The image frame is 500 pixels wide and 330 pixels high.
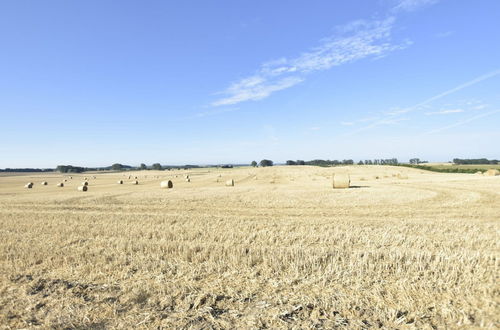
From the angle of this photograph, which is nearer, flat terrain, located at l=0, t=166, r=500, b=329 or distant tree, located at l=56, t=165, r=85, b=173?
flat terrain, located at l=0, t=166, r=500, b=329

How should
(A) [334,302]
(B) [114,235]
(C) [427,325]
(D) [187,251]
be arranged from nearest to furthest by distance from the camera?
(C) [427,325] → (A) [334,302] → (D) [187,251] → (B) [114,235]

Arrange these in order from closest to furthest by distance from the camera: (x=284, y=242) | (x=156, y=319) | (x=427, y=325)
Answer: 1. (x=427, y=325)
2. (x=156, y=319)
3. (x=284, y=242)

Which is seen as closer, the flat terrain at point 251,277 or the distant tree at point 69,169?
the flat terrain at point 251,277

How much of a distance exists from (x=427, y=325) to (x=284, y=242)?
5447 millimetres

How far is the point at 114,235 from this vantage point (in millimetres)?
10797

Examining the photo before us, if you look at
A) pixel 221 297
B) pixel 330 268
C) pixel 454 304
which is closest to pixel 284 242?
pixel 330 268

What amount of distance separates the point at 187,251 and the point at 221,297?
3056 millimetres

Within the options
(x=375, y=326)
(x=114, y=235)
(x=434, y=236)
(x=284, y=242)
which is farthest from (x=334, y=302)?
(x=114, y=235)

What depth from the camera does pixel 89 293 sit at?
5.55 meters

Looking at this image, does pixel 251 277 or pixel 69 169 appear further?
pixel 69 169

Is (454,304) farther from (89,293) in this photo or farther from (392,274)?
(89,293)

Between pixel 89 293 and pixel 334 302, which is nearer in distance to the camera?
pixel 334 302

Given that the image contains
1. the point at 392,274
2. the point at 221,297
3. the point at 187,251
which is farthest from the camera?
the point at 187,251

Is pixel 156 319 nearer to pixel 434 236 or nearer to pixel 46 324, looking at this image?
pixel 46 324
